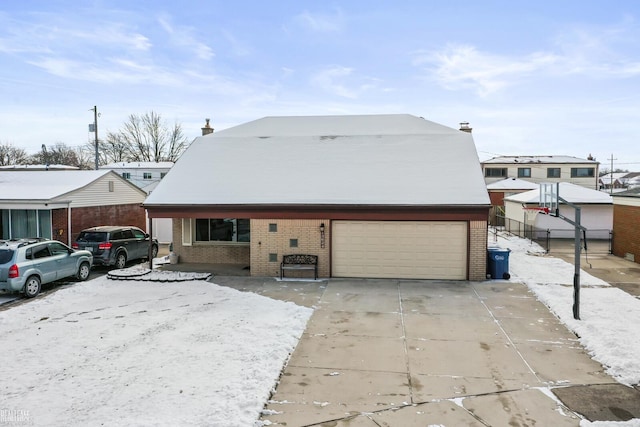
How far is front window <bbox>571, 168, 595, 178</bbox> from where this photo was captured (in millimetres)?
49625

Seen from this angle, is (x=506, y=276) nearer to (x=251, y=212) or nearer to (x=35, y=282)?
(x=251, y=212)

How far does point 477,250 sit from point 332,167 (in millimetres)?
6094

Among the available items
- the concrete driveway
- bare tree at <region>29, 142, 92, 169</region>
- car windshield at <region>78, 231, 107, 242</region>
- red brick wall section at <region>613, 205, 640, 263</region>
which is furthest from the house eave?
bare tree at <region>29, 142, 92, 169</region>

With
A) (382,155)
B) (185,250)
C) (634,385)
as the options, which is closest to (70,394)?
(634,385)

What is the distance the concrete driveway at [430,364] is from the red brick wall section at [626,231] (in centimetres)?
954

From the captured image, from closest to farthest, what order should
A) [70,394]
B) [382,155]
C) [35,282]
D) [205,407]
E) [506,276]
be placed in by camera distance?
[205,407]
[70,394]
[35,282]
[506,276]
[382,155]

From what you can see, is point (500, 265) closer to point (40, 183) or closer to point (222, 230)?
point (222, 230)

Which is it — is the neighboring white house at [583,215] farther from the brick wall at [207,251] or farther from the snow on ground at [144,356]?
the snow on ground at [144,356]

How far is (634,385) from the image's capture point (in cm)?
714

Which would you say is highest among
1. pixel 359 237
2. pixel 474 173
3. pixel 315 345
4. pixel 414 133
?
pixel 414 133

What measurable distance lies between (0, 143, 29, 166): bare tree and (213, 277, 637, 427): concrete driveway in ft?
270

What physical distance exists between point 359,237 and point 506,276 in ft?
16.6

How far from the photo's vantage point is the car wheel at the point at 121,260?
17422 mm

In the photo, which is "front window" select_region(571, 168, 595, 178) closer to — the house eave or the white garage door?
the white garage door
